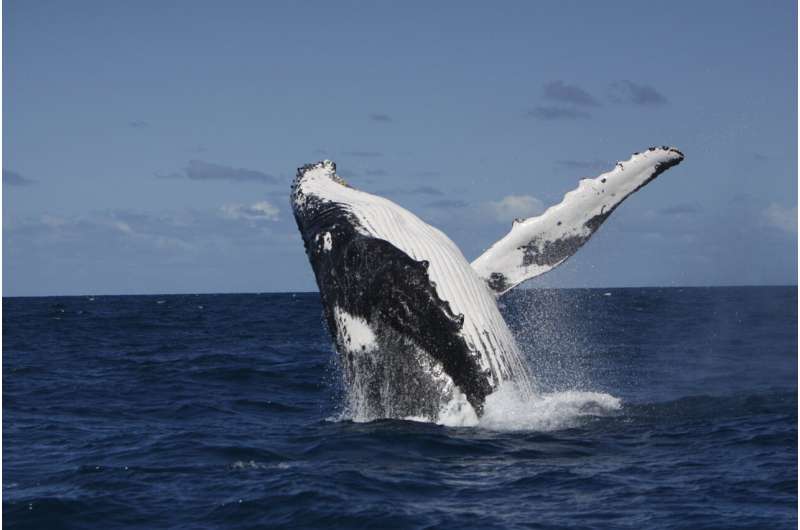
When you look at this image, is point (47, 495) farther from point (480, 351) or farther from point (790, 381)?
point (790, 381)

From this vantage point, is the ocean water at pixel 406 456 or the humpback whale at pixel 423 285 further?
the humpback whale at pixel 423 285

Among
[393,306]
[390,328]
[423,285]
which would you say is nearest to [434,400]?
[390,328]

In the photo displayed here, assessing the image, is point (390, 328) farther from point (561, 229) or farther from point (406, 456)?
point (561, 229)

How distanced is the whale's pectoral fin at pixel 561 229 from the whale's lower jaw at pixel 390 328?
1.22 metres

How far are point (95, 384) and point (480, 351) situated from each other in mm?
8735

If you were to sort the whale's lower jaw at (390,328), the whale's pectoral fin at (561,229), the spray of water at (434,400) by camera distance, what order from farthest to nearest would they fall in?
the whale's pectoral fin at (561,229), the spray of water at (434,400), the whale's lower jaw at (390,328)

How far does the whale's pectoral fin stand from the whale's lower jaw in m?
1.22

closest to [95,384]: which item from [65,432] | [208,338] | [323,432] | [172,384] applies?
[172,384]

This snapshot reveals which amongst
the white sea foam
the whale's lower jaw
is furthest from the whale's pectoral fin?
the whale's lower jaw

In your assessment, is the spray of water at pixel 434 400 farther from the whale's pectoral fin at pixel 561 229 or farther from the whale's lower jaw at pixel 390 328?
the whale's pectoral fin at pixel 561 229

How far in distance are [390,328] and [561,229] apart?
2.05 metres

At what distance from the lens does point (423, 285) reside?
895 cm

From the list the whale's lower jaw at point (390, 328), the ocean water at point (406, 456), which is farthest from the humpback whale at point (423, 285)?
the ocean water at point (406, 456)

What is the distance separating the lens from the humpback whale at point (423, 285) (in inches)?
355
